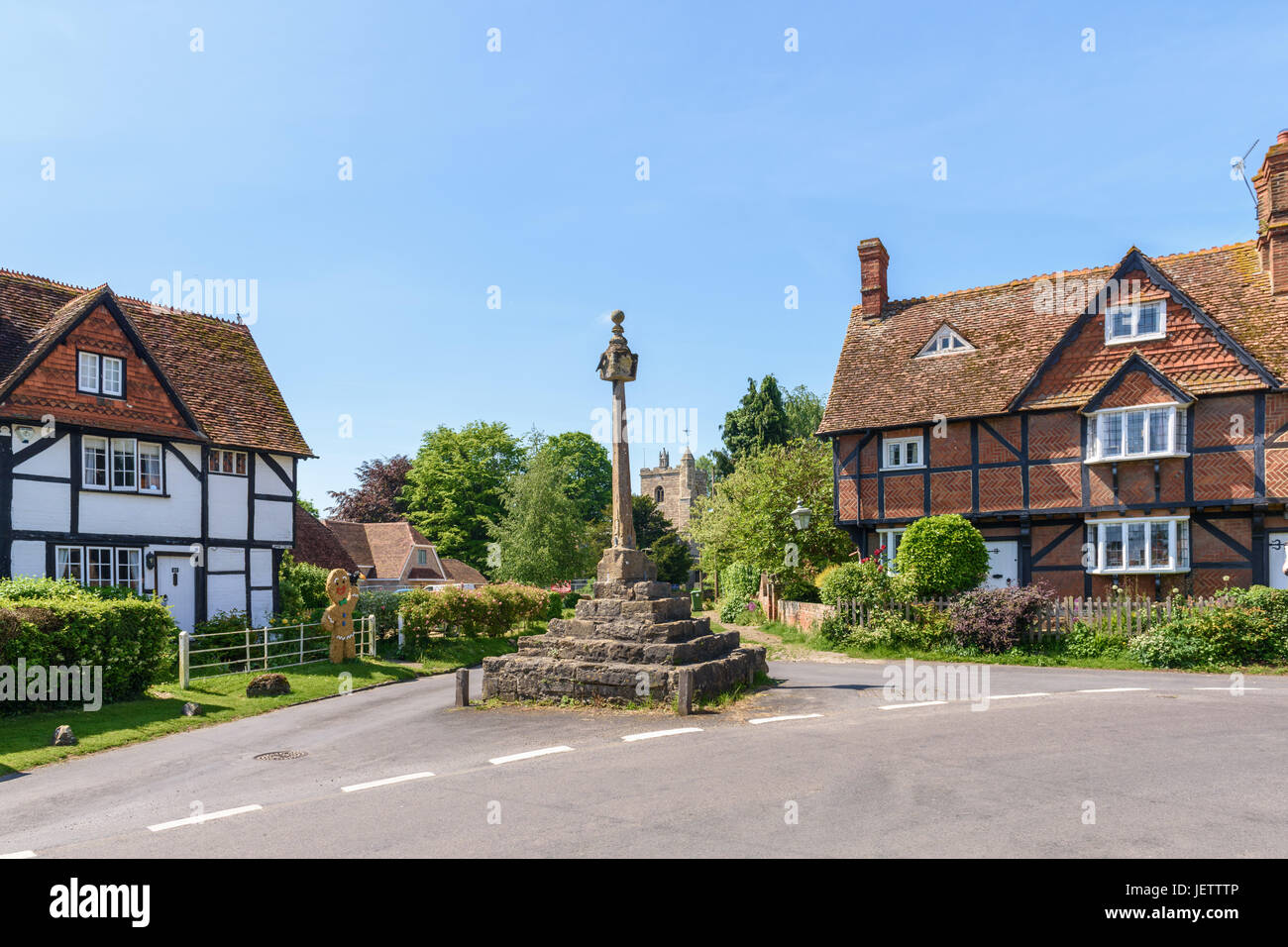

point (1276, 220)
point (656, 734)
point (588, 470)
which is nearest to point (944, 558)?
point (656, 734)

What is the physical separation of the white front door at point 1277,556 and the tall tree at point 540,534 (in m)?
34.2

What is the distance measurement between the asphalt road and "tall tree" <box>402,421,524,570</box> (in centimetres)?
4168

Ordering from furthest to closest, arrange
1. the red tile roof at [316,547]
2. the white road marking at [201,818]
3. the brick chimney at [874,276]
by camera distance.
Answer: the red tile roof at [316,547]
the brick chimney at [874,276]
the white road marking at [201,818]

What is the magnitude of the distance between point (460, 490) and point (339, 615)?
35325mm

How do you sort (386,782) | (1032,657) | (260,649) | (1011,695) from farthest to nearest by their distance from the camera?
(260,649)
(1032,657)
(1011,695)
(386,782)

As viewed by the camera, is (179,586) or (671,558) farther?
(671,558)

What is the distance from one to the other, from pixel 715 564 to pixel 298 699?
27747 mm

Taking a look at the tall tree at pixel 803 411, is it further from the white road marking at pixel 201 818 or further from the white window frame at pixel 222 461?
the white road marking at pixel 201 818

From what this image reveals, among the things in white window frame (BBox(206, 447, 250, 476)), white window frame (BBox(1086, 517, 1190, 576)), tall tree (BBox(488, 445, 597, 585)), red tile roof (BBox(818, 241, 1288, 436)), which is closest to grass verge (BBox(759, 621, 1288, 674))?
white window frame (BBox(1086, 517, 1190, 576))

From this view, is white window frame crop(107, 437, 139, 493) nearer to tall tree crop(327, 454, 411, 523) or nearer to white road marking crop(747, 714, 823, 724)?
white road marking crop(747, 714, 823, 724)

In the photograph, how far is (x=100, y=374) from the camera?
21.7 meters

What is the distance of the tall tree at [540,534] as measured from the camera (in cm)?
4812

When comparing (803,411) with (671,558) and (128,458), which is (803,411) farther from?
(128,458)

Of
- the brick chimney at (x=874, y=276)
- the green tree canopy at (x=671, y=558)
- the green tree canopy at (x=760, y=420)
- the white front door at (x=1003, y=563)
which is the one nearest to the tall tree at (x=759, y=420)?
the green tree canopy at (x=760, y=420)
